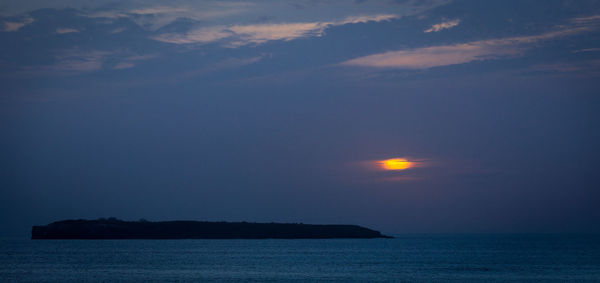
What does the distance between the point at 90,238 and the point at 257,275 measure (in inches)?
4962

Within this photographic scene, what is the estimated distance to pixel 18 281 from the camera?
4944 cm

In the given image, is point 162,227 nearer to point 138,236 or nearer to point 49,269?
point 138,236

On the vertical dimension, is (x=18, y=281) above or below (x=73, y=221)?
below

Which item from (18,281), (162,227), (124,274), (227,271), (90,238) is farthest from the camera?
(162,227)

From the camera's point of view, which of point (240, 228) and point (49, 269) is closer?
point (49, 269)

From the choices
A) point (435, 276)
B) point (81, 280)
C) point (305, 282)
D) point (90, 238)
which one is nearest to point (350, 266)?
point (435, 276)

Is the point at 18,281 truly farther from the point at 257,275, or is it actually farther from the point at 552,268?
the point at 552,268

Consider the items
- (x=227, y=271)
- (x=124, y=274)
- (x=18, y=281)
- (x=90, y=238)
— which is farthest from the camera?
(x=90, y=238)

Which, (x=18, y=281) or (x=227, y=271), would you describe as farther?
(x=227, y=271)

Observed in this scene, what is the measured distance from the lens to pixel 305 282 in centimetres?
5197

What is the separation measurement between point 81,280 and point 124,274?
5.62 metres

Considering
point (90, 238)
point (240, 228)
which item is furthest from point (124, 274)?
point (240, 228)

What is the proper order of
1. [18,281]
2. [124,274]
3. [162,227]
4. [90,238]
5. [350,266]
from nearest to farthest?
[18,281] < [124,274] < [350,266] < [90,238] < [162,227]

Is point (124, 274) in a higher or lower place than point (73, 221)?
lower
